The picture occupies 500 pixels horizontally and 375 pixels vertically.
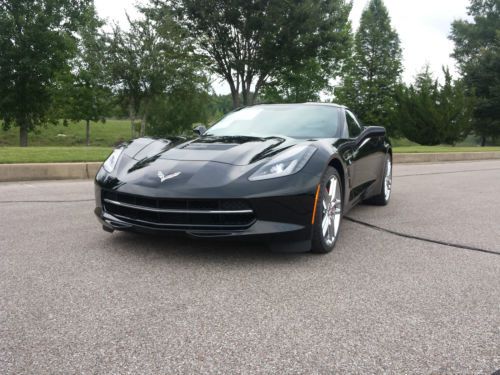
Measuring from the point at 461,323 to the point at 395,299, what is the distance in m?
0.39

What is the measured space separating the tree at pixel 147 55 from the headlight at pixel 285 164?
1807 centimetres

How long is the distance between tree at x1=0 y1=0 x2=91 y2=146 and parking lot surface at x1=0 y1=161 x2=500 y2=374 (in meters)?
26.3

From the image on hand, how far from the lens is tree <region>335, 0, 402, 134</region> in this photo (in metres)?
43.2

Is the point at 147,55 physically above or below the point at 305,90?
below

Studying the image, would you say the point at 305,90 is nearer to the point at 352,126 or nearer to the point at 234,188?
the point at 352,126

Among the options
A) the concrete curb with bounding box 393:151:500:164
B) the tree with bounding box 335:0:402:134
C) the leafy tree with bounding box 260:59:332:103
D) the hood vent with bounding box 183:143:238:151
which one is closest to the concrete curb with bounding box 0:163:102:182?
the hood vent with bounding box 183:143:238:151

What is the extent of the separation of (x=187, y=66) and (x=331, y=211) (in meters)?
19.3

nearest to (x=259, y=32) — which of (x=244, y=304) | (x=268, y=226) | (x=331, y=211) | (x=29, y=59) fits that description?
(x=29, y=59)

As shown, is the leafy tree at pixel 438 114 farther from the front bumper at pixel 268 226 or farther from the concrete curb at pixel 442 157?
the front bumper at pixel 268 226

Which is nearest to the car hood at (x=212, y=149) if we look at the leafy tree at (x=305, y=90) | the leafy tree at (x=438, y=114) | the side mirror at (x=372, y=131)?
the side mirror at (x=372, y=131)

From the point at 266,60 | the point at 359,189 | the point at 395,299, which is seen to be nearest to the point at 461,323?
the point at 395,299

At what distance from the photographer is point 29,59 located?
26.9 meters

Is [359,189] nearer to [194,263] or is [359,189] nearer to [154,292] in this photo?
[194,263]

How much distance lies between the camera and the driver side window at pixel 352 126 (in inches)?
184
